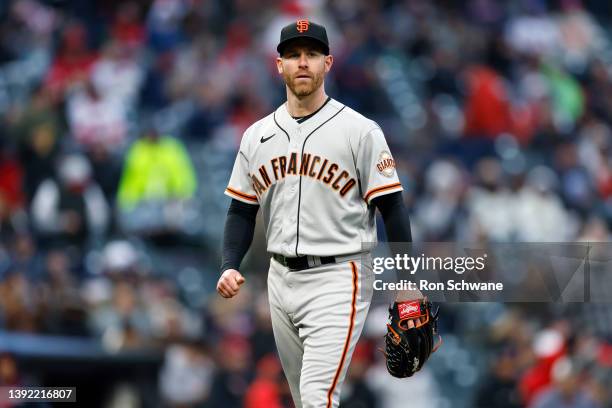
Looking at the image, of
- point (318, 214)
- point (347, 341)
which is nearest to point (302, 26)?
point (318, 214)

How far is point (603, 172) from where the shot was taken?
41.4 ft

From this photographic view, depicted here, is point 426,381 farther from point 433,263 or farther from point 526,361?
point 433,263

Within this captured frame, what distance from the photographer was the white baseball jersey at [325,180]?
472 cm

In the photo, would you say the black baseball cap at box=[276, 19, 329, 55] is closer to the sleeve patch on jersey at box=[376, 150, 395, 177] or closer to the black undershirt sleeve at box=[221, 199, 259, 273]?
the sleeve patch on jersey at box=[376, 150, 395, 177]

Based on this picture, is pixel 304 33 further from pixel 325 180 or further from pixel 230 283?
pixel 230 283

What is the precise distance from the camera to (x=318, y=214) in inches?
187

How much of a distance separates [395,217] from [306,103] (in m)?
0.60

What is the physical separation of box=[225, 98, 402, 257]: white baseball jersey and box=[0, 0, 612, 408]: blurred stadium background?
11.3ft

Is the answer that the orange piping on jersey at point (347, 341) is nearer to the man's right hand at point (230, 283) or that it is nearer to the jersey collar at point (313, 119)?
the man's right hand at point (230, 283)

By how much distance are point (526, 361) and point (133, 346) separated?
316 cm

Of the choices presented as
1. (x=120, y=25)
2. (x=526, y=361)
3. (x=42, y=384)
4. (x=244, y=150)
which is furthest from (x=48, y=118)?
(x=244, y=150)

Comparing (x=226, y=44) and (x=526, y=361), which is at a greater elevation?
(x=226, y=44)

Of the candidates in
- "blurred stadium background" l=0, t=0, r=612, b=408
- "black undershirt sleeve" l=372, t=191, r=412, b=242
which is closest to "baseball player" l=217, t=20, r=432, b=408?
"black undershirt sleeve" l=372, t=191, r=412, b=242

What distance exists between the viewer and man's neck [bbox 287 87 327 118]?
4.87 m
